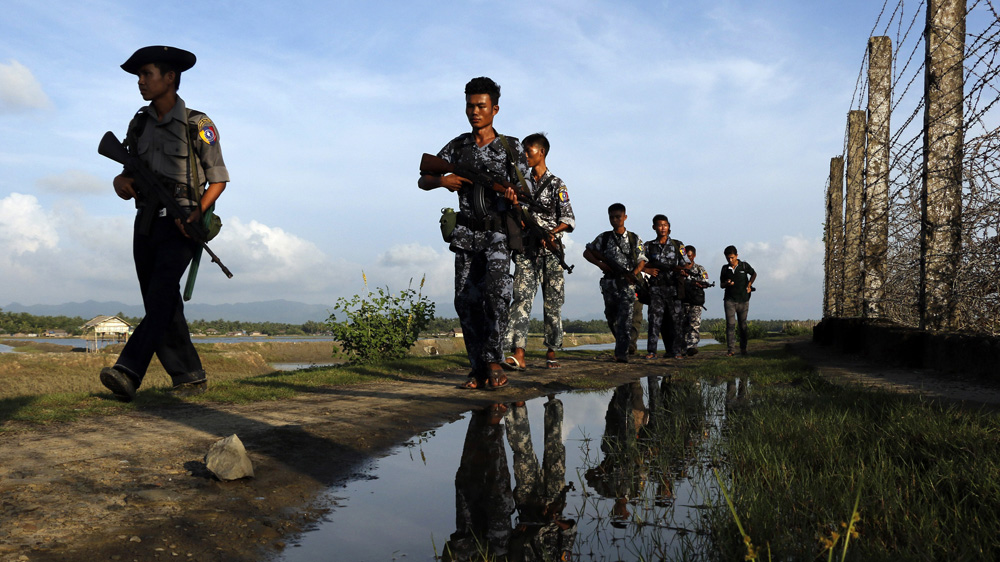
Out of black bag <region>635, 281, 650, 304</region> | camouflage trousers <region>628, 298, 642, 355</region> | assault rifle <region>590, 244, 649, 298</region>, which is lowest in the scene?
camouflage trousers <region>628, 298, 642, 355</region>

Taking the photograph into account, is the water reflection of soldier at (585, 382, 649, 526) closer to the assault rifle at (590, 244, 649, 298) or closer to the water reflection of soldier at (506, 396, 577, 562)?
the water reflection of soldier at (506, 396, 577, 562)

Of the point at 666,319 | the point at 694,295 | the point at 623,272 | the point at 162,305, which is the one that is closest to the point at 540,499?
the point at 162,305

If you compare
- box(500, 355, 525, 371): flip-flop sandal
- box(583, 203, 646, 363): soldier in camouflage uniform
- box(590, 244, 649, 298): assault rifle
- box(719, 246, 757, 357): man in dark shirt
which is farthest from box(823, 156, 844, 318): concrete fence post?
box(500, 355, 525, 371): flip-flop sandal

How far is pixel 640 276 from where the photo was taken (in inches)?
412

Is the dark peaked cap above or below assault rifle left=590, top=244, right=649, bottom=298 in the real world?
above

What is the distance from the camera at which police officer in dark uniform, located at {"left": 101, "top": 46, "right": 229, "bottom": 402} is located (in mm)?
4699

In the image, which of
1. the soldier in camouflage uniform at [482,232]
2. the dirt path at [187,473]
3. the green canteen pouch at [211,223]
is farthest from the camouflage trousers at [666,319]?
the green canteen pouch at [211,223]

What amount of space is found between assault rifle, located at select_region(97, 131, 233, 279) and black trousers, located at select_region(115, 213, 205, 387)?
9 centimetres

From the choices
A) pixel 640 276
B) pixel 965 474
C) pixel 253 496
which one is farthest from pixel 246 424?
pixel 640 276

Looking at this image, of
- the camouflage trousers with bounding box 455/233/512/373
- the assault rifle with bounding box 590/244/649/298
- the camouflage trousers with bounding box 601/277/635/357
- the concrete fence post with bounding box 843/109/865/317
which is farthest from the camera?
the concrete fence post with bounding box 843/109/865/317

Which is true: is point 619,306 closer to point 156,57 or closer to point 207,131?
point 207,131

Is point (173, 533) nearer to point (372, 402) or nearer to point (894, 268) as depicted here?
point (372, 402)

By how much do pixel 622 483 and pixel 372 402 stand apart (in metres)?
2.79

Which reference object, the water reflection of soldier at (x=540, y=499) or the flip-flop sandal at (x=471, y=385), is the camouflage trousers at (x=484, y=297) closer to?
the flip-flop sandal at (x=471, y=385)
